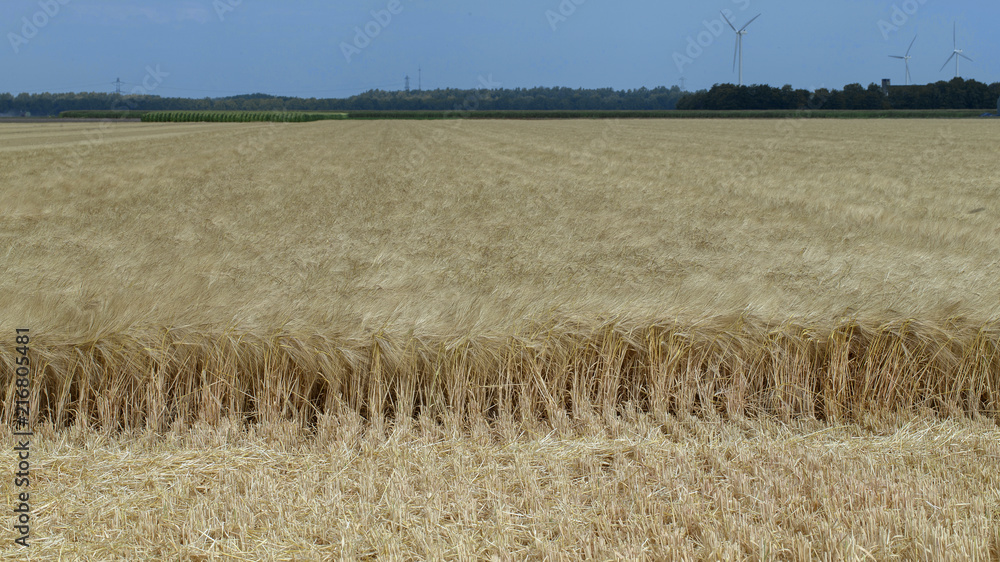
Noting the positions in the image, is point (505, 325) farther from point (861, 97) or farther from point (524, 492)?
point (861, 97)

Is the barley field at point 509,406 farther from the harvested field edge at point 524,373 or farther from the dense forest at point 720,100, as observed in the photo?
the dense forest at point 720,100

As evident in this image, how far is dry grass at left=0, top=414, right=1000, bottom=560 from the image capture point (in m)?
2.65

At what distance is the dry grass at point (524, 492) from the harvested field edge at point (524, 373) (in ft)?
0.59

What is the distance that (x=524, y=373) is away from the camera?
13.3 ft

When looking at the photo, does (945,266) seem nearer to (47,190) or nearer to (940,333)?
(940,333)

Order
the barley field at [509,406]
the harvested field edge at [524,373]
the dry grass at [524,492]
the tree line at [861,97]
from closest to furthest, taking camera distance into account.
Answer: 1. the dry grass at [524,492]
2. the barley field at [509,406]
3. the harvested field edge at [524,373]
4. the tree line at [861,97]

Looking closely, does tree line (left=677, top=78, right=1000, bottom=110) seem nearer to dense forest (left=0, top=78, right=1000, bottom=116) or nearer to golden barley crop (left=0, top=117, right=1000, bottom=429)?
dense forest (left=0, top=78, right=1000, bottom=116)

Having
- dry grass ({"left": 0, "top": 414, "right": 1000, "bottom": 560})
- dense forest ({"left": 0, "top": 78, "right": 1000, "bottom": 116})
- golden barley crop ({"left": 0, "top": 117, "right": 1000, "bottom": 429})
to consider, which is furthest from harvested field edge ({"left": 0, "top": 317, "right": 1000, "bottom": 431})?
dense forest ({"left": 0, "top": 78, "right": 1000, "bottom": 116})

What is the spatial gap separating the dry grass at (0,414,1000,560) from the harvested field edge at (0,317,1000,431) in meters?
0.18

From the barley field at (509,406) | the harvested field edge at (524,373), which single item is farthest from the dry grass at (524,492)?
the harvested field edge at (524,373)

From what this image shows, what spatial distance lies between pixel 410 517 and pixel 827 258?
17.3 feet

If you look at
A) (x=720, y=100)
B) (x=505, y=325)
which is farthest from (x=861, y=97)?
(x=505, y=325)

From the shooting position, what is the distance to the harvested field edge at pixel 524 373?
3.93 meters

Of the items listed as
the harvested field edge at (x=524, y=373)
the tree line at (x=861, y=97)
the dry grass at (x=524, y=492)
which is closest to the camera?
the dry grass at (x=524, y=492)
